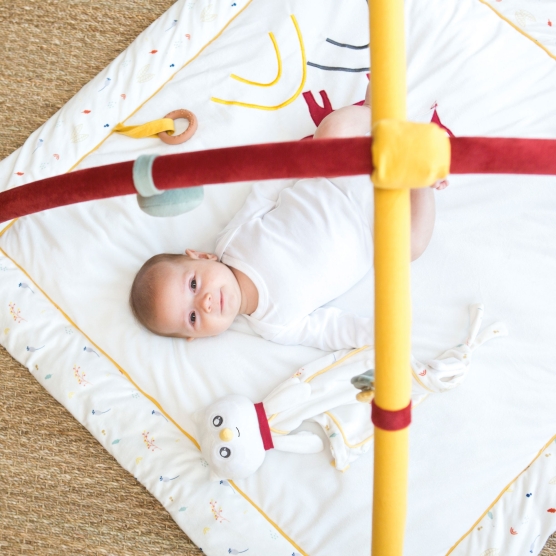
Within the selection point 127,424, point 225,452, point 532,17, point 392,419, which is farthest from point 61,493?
point 532,17

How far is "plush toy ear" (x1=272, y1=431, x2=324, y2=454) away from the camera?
988 millimetres

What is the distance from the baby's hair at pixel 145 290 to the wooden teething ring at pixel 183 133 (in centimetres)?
23

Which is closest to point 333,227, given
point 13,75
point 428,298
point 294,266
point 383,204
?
point 294,266

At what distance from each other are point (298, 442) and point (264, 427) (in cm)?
6

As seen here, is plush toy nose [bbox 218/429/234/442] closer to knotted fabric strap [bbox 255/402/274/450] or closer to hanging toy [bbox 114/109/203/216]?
knotted fabric strap [bbox 255/402/274/450]

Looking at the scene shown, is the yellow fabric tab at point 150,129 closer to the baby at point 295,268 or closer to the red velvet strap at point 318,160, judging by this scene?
the baby at point 295,268

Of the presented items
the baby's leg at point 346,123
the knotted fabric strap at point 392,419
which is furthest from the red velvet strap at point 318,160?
the baby's leg at point 346,123

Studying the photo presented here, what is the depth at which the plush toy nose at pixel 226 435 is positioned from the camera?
3.03 feet

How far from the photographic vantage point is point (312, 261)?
3.41 ft

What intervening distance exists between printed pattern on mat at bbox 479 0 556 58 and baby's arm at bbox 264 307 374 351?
25.3 inches

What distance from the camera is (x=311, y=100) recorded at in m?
1.18

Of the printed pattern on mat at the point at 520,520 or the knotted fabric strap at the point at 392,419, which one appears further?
the printed pattern on mat at the point at 520,520

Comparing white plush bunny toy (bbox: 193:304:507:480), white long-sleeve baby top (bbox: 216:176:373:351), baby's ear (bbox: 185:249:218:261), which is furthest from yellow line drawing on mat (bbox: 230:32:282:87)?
white plush bunny toy (bbox: 193:304:507:480)

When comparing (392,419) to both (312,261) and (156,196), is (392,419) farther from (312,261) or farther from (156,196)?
(312,261)
